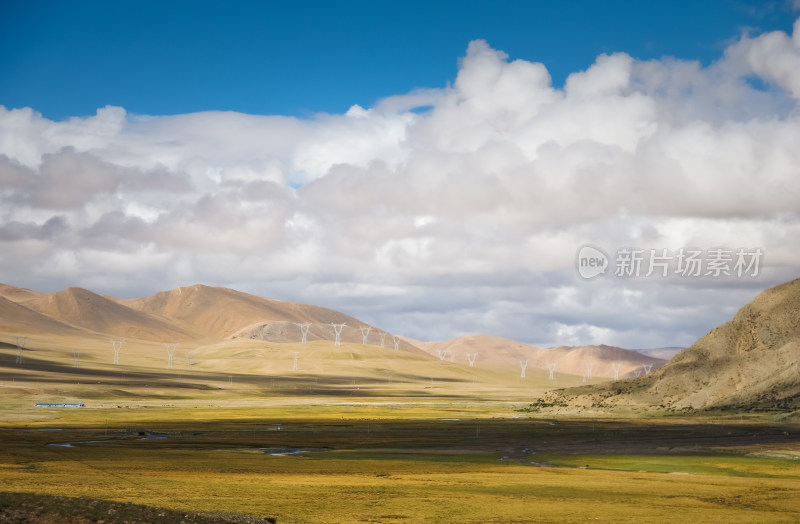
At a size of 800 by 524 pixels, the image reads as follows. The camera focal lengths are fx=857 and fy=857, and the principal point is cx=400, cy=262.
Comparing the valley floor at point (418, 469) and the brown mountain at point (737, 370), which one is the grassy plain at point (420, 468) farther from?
the brown mountain at point (737, 370)

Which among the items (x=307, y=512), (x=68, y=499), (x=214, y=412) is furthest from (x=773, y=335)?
(x=68, y=499)

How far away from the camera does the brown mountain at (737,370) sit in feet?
536

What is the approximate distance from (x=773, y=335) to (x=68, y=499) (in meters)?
167

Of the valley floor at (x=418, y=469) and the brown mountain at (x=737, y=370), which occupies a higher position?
the brown mountain at (x=737, y=370)

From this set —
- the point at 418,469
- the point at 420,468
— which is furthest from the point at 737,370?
the point at 418,469

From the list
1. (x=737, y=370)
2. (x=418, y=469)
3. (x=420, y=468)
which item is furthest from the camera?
(x=737, y=370)

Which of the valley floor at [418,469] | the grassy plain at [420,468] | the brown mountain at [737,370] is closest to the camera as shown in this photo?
the valley floor at [418,469]

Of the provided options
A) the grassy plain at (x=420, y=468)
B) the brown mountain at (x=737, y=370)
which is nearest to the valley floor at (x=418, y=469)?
the grassy plain at (x=420, y=468)

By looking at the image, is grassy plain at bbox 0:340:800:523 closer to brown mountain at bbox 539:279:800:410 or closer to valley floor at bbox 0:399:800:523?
valley floor at bbox 0:399:800:523

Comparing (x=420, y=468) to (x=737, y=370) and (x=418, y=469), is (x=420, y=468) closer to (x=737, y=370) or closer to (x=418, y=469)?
(x=418, y=469)

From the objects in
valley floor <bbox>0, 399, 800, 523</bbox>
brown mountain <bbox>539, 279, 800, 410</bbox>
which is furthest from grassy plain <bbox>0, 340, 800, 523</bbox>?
brown mountain <bbox>539, 279, 800, 410</bbox>

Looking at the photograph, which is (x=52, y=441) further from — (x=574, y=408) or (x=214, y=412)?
(x=574, y=408)

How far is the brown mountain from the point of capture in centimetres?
16350

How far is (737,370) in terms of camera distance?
175m
